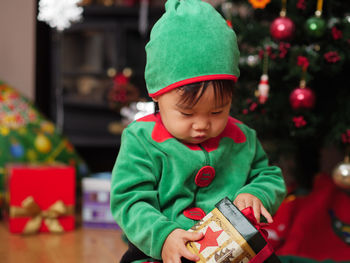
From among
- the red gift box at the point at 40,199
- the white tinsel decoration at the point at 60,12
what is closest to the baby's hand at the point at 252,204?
the red gift box at the point at 40,199

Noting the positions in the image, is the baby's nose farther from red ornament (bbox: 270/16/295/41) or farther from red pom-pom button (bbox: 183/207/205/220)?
red ornament (bbox: 270/16/295/41)

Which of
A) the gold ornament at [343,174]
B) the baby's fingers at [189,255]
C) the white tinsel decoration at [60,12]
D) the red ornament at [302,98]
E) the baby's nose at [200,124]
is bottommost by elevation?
the gold ornament at [343,174]

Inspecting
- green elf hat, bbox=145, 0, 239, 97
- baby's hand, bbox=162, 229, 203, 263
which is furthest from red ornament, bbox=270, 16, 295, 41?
baby's hand, bbox=162, 229, 203, 263

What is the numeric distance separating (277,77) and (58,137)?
0.98 metres

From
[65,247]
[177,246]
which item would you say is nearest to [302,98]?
[177,246]

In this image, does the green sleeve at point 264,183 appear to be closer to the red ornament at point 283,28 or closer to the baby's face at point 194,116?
the baby's face at point 194,116

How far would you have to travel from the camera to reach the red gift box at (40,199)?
1436 mm

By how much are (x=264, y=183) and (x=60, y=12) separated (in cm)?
164

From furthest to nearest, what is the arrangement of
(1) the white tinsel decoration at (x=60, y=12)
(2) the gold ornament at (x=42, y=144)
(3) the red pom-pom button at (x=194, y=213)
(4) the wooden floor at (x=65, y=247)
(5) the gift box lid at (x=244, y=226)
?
(1) the white tinsel decoration at (x=60, y=12) < (2) the gold ornament at (x=42, y=144) < (4) the wooden floor at (x=65, y=247) < (3) the red pom-pom button at (x=194, y=213) < (5) the gift box lid at (x=244, y=226)

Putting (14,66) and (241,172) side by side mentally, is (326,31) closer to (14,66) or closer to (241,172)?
(241,172)

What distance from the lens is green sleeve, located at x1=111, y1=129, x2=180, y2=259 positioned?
70 cm

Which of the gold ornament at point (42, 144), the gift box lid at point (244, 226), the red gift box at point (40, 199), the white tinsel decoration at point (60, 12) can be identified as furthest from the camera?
the white tinsel decoration at point (60, 12)

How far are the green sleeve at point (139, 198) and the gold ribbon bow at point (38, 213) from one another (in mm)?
761

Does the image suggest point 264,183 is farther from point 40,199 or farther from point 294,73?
point 40,199
